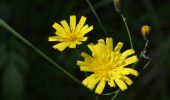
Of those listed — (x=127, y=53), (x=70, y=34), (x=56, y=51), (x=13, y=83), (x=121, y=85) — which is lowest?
(x=121, y=85)

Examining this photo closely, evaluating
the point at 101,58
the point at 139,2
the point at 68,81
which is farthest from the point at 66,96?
the point at 101,58

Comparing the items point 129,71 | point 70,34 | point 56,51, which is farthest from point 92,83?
point 56,51

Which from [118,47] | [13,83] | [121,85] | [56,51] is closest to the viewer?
[121,85]

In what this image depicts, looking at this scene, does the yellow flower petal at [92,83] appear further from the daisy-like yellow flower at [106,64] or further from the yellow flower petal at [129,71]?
the yellow flower petal at [129,71]

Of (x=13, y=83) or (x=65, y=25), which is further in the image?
(x=13, y=83)

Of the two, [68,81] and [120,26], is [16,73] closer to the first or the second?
[68,81]

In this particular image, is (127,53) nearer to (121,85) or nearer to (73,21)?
(121,85)
